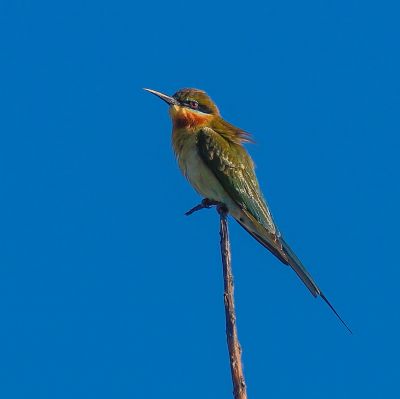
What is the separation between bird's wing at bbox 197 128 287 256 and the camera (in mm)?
3389

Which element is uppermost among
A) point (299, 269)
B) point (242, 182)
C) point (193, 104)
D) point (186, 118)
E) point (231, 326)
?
point (193, 104)

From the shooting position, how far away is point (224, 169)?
3.49 metres

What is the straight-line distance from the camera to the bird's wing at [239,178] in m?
3.39

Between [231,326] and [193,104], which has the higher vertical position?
[193,104]

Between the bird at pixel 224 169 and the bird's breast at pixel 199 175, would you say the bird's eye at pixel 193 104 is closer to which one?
the bird at pixel 224 169

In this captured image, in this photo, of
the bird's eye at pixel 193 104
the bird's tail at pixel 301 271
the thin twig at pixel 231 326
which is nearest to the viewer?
the thin twig at pixel 231 326

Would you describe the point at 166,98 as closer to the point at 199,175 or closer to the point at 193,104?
the point at 193,104

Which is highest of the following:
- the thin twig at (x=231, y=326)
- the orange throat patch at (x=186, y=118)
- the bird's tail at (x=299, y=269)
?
the orange throat patch at (x=186, y=118)

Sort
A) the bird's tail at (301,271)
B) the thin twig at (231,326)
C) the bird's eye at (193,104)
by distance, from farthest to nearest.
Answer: the bird's eye at (193,104) → the bird's tail at (301,271) → the thin twig at (231,326)

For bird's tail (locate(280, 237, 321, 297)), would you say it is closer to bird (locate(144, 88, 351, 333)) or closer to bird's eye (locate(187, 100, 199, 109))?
bird (locate(144, 88, 351, 333))

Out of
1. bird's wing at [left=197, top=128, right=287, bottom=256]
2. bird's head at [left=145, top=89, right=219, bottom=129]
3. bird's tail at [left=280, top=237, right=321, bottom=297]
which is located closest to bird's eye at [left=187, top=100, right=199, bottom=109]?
bird's head at [left=145, top=89, right=219, bottom=129]

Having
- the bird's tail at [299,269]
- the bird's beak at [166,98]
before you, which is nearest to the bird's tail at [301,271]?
the bird's tail at [299,269]

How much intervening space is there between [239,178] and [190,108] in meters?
0.44

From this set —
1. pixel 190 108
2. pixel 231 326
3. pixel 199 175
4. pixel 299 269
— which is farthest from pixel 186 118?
pixel 231 326
